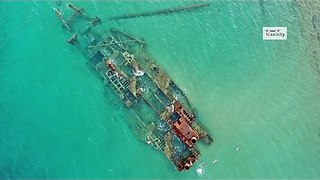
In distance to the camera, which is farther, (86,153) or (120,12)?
(120,12)

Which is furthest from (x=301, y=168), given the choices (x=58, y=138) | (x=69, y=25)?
(x=69, y=25)

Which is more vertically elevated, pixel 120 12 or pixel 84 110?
pixel 120 12

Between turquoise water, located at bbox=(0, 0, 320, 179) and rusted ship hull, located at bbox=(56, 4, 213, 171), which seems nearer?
turquoise water, located at bbox=(0, 0, 320, 179)

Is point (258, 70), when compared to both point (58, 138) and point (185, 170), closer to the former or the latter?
point (185, 170)

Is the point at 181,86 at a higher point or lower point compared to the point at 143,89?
lower
